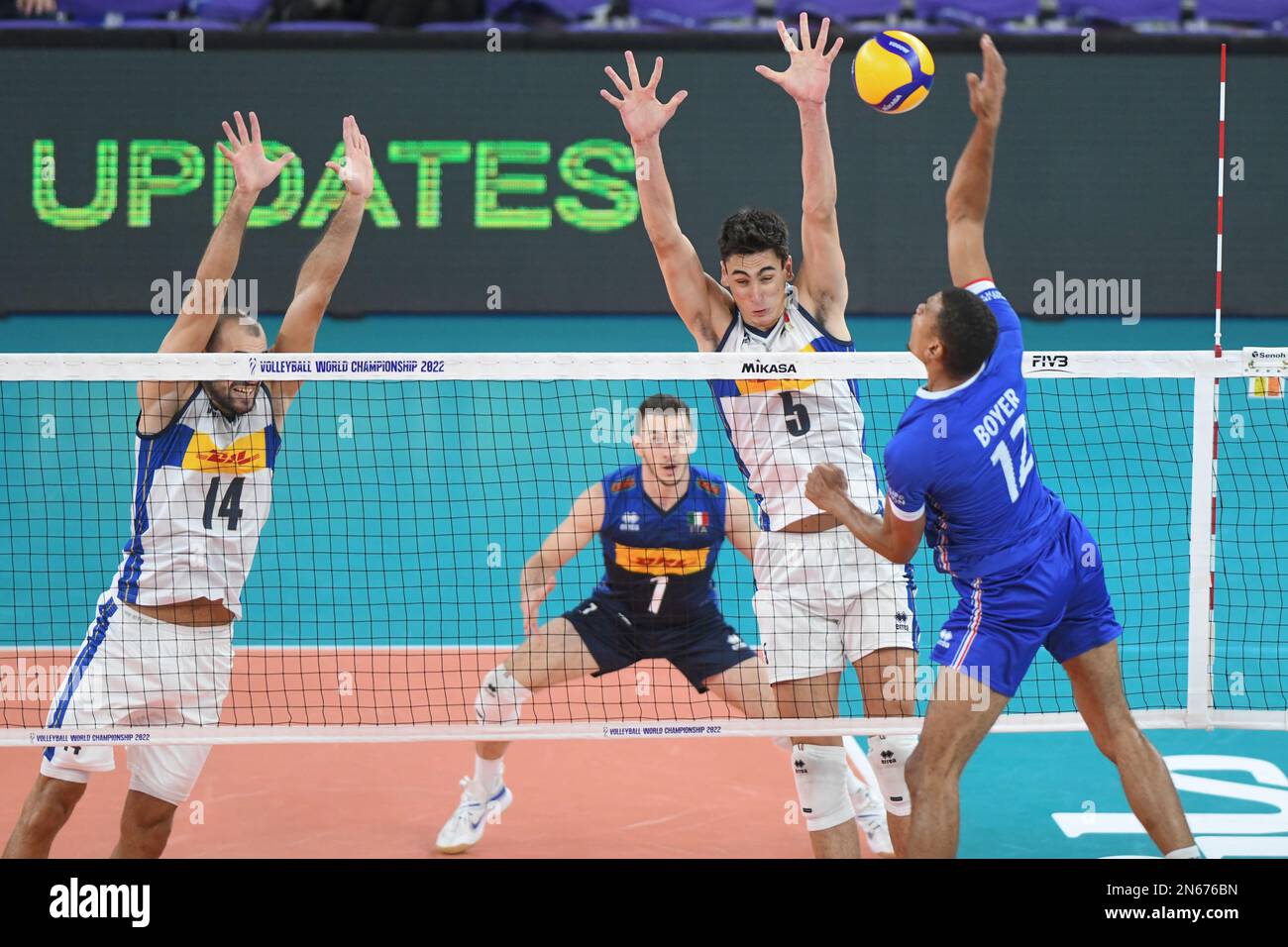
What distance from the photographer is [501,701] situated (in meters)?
7.41

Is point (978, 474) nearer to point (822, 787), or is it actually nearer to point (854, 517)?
point (854, 517)

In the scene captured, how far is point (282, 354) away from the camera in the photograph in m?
6.33

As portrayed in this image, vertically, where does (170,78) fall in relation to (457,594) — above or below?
above

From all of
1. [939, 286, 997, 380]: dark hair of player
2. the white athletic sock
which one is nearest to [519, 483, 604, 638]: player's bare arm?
the white athletic sock

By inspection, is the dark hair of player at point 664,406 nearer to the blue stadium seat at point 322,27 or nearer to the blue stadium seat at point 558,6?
the blue stadium seat at point 322,27

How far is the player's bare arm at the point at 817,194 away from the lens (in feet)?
22.0

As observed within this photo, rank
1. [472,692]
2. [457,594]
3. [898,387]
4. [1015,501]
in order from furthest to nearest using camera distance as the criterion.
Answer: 1. [898,387]
2. [457,594]
3. [472,692]
4. [1015,501]

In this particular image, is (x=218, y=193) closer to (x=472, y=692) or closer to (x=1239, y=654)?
(x=472, y=692)

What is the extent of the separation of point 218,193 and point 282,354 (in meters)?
12.1

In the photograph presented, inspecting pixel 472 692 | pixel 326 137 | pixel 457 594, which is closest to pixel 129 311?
pixel 326 137

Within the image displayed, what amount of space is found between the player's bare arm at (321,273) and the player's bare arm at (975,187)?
255cm

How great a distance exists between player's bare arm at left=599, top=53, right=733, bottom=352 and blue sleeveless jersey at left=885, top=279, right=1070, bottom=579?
4.23ft

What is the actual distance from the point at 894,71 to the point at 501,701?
11.6 feet

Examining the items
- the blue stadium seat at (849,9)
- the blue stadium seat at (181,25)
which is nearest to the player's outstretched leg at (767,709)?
the blue stadium seat at (849,9)
